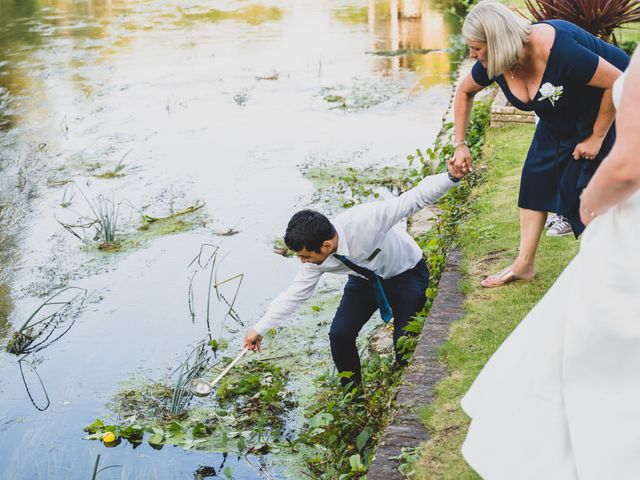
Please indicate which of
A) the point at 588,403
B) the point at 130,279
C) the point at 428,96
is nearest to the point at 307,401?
the point at 130,279

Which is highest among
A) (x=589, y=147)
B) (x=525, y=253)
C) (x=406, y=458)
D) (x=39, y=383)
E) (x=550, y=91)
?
(x=550, y=91)

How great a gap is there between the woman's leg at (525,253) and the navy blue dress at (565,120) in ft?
0.33

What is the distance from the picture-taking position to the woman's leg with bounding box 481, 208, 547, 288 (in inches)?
170

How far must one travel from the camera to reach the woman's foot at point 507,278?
15.2ft

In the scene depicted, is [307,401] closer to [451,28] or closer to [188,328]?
[188,328]

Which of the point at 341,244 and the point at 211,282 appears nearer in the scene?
the point at 341,244

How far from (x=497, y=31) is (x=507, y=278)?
159cm

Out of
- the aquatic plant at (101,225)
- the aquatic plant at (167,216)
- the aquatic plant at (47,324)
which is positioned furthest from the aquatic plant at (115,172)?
the aquatic plant at (47,324)

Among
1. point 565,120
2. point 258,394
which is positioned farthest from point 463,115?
point 258,394

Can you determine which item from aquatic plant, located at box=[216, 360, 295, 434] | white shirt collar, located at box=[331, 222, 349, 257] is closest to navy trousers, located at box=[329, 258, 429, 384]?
white shirt collar, located at box=[331, 222, 349, 257]

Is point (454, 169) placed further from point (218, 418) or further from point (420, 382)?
point (218, 418)

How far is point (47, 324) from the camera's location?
6.39m

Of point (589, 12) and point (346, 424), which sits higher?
point (589, 12)

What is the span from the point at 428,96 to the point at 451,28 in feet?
15.6
